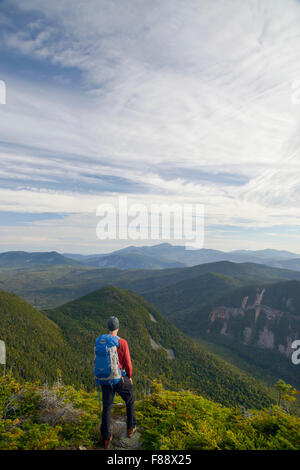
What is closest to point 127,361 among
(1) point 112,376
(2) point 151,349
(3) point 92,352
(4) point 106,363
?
(1) point 112,376

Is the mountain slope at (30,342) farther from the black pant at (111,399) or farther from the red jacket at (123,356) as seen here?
the red jacket at (123,356)

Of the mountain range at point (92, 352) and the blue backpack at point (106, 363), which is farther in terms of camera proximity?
the mountain range at point (92, 352)

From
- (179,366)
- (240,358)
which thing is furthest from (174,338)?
(240,358)

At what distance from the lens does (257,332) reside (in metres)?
192

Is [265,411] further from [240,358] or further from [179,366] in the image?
[240,358]

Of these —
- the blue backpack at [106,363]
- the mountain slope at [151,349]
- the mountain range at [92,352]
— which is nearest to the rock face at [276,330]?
the mountain slope at [151,349]

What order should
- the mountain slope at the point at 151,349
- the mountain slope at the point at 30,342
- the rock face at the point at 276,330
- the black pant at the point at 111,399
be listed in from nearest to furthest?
the black pant at the point at 111,399 < the mountain slope at the point at 30,342 < the mountain slope at the point at 151,349 < the rock face at the point at 276,330

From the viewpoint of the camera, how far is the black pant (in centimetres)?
944

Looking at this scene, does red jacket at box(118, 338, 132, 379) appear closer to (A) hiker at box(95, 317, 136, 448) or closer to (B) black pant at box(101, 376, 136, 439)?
(A) hiker at box(95, 317, 136, 448)

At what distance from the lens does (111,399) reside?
971cm

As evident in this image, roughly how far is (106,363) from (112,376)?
60 centimetres

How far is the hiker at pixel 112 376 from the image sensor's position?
9.46 metres

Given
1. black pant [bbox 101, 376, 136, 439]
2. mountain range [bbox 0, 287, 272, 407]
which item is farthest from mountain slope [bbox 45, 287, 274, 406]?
black pant [bbox 101, 376, 136, 439]

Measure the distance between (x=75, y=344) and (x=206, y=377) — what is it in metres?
67.2
